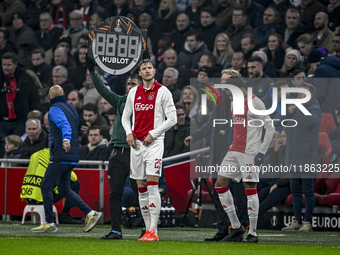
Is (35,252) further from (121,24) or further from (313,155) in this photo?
(313,155)

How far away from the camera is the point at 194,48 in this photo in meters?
15.5

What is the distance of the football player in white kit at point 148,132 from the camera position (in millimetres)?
8242

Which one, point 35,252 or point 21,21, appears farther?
point 21,21

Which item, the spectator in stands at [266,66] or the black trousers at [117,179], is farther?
the spectator in stands at [266,66]

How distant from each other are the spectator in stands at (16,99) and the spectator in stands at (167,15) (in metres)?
3.46

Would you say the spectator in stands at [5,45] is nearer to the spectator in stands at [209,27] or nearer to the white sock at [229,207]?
the spectator in stands at [209,27]

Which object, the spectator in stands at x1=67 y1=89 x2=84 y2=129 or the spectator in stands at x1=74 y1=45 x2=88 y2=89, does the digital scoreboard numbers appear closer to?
the spectator in stands at x1=67 y1=89 x2=84 y2=129

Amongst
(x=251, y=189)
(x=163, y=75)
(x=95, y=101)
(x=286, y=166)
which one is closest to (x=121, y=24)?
(x=251, y=189)

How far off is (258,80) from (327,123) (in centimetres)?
136

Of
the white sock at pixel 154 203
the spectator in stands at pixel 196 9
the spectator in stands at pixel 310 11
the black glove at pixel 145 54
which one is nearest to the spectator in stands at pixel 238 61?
the spectator in stands at pixel 310 11

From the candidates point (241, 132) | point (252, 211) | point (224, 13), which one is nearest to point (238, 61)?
point (224, 13)

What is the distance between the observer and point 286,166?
11.4 m

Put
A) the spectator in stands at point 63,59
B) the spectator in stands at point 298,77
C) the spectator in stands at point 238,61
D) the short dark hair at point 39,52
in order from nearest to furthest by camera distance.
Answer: the spectator in stands at point 298,77, the spectator in stands at point 238,61, the spectator in stands at point 63,59, the short dark hair at point 39,52

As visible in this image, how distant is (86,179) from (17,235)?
345cm
